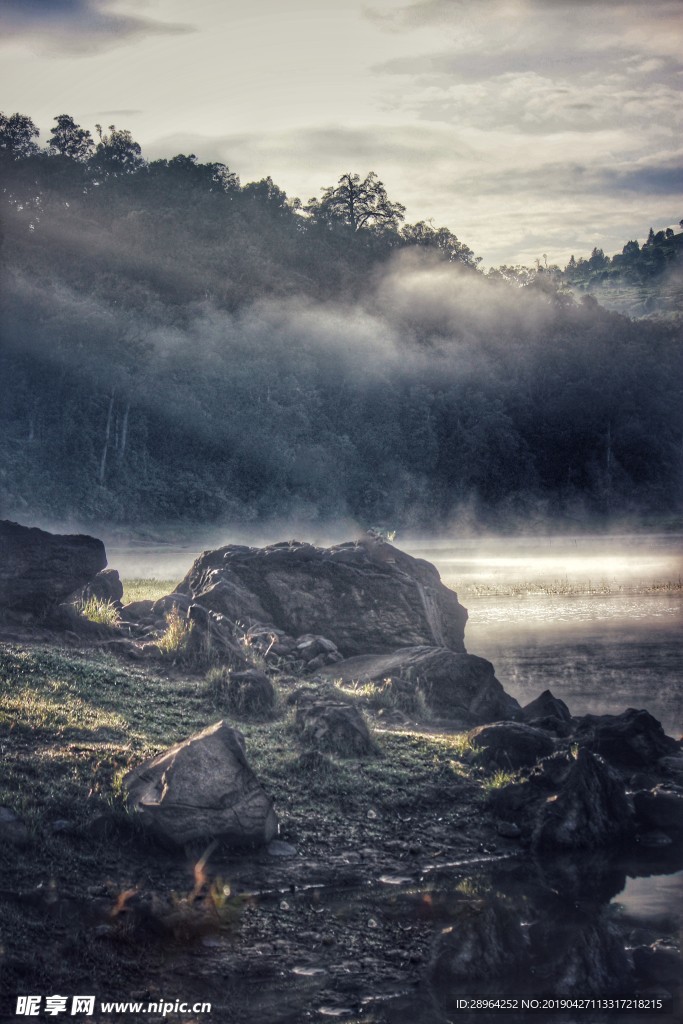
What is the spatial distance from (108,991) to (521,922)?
2.78 metres

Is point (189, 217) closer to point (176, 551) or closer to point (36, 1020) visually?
point (176, 551)

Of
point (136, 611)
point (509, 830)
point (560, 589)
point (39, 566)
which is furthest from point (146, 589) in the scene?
point (509, 830)

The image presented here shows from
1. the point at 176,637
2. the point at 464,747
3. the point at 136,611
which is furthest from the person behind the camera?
the point at 136,611

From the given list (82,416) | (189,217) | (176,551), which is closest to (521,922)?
(176,551)

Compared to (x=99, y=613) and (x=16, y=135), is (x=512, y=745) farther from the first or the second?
(x=16, y=135)

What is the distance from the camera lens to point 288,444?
211 feet

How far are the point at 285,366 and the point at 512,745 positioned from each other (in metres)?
62.9

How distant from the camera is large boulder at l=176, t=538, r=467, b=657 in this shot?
14.0 meters

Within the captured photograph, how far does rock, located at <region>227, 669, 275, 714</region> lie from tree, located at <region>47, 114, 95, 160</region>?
74.4 meters

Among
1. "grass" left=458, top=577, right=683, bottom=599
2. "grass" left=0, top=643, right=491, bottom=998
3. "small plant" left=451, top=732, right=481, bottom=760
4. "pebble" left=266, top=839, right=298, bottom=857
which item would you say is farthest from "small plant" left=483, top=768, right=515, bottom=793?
"grass" left=458, top=577, right=683, bottom=599

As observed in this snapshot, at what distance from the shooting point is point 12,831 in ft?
20.7

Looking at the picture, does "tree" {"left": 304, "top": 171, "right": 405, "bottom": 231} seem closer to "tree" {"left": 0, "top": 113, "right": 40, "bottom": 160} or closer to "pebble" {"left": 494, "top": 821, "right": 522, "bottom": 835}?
"tree" {"left": 0, "top": 113, "right": 40, "bottom": 160}

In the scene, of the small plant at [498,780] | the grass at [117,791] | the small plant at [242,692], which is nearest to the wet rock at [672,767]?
the small plant at [498,780]

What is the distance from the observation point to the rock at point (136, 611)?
14498 millimetres
